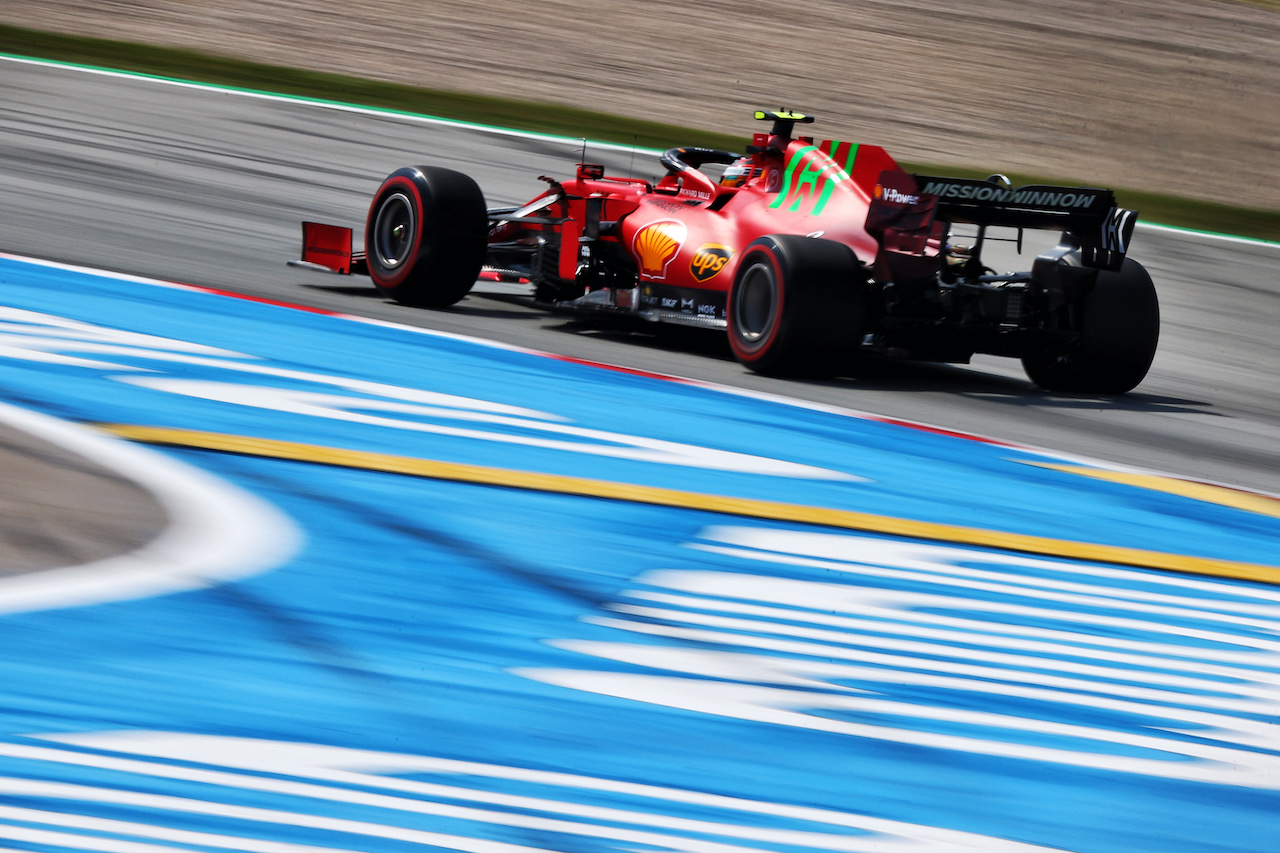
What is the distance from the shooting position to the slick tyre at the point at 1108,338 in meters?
8.16

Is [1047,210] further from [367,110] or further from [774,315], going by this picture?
[367,110]

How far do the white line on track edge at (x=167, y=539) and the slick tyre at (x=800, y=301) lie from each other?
10.8 feet

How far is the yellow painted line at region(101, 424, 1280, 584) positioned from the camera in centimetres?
511

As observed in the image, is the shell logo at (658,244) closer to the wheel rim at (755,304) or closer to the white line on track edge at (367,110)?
the wheel rim at (755,304)

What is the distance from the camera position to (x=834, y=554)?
4.74m

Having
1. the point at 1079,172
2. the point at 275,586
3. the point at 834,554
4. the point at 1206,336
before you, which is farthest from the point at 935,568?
the point at 1079,172

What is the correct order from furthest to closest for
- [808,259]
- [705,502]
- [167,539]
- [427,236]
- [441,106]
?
1. [441,106]
2. [427,236]
3. [808,259]
4. [705,502]
5. [167,539]

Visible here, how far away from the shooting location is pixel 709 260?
8242 mm

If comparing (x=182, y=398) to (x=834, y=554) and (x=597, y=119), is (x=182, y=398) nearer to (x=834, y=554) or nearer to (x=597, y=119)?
(x=834, y=554)

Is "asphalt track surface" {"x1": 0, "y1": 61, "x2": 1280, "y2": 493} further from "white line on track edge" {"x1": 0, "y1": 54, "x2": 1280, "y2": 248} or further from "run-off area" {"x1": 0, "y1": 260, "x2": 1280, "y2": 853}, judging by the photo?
"run-off area" {"x1": 0, "y1": 260, "x2": 1280, "y2": 853}

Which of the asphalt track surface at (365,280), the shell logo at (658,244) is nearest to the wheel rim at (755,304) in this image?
the asphalt track surface at (365,280)

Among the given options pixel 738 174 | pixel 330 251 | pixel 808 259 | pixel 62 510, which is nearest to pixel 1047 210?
pixel 808 259

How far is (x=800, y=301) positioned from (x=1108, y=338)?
1.85m

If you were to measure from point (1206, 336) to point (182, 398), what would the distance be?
8.04 m
